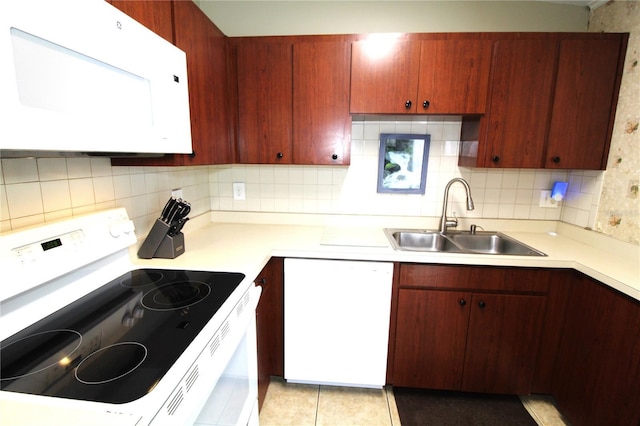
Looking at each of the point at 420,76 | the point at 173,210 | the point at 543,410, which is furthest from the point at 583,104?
the point at 173,210

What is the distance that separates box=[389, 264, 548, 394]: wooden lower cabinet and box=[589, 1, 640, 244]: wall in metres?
0.54

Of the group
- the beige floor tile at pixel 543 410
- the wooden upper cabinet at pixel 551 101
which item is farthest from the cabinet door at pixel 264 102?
the beige floor tile at pixel 543 410

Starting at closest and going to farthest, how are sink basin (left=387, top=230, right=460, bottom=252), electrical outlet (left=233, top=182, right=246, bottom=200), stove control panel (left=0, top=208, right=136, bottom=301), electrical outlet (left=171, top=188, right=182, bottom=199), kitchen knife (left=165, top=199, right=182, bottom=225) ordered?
stove control panel (left=0, top=208, right=136, bottom=301), kitchen knife (left=165, top=199, right=182, bottom=225), electrical outlet (left=171, top=188, right=182, bottom=199), sink basin (left=387, top=230, right=460, bottom=252), electrical outlet (left=233, top=182, right=246, bottom=200)

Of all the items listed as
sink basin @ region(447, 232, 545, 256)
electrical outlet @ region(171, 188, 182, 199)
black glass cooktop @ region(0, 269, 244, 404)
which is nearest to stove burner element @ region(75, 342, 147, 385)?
black glass cooktop @ region(0, 269, 244, 404)

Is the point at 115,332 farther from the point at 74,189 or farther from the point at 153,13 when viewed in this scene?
the point at 153,13

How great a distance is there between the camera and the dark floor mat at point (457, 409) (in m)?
1.61

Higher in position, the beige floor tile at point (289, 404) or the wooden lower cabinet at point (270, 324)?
the wooden lower cabinet at point (270, 324)

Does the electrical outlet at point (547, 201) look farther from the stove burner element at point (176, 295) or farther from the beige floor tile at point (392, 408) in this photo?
the stove burner element at point (176, 295)

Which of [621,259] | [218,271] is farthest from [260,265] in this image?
[621,259]

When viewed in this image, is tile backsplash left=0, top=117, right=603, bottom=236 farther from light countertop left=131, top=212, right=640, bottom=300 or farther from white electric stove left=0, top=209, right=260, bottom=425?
white electric stove left=0, top=209, right=260, bottom=425

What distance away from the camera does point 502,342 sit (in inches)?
64.8

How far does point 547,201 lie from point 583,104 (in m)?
0.65

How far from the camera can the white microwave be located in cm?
57

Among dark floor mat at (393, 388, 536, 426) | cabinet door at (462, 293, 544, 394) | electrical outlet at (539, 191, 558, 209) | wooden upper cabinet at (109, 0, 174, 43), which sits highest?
wooden upper cabinet at (109, 0, 174, 43)
